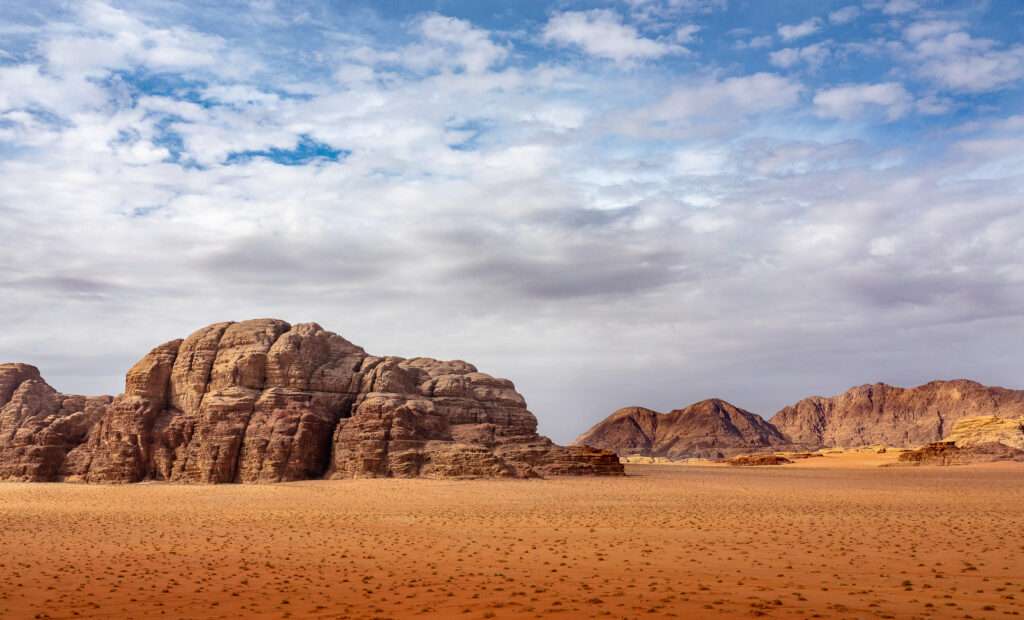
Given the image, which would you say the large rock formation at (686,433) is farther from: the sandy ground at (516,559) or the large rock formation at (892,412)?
the sandy ground at (516,559)

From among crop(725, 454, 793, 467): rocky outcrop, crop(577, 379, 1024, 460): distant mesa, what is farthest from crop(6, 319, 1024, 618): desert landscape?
crop(577, 379, 1024, 460): distant mesa

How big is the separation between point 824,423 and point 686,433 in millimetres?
50153

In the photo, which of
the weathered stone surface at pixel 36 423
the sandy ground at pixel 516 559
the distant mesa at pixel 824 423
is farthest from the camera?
the distant mesa at pixel 824 423

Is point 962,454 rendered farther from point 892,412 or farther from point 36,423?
point 892,412

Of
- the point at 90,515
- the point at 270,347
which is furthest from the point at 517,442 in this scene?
the point at 90,515

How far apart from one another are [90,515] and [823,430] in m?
184

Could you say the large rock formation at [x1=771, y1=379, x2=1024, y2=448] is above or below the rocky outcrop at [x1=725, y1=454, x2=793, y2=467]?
above

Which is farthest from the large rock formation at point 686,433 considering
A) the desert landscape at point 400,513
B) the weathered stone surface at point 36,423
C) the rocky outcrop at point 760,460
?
the weathered stone surface at point 36,423

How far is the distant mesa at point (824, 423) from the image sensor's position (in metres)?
151

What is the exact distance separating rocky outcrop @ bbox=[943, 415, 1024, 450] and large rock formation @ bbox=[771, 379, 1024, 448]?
69.4 m

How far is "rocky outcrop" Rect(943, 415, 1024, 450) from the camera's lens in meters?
77.1

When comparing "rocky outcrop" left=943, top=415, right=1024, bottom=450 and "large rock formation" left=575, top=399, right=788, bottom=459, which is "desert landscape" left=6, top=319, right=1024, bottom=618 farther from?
"large rock formation" left=575, top=399, right=788, bottom=459

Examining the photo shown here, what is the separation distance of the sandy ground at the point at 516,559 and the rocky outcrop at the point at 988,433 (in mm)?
52450

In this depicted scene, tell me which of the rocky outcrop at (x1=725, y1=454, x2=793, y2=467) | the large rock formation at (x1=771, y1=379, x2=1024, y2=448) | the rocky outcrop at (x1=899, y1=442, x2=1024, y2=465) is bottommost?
the rocky outcrop at (x1=725, y1=454, x2=793, y2=467)
